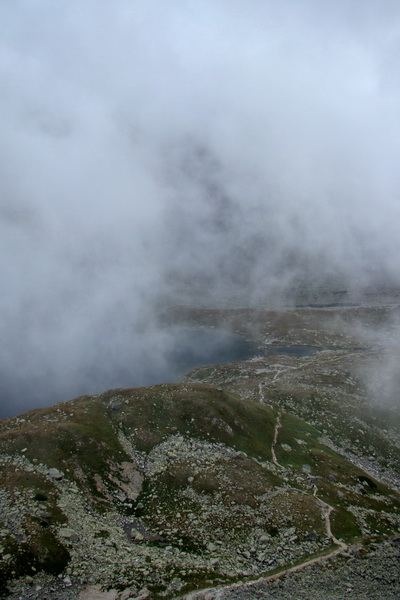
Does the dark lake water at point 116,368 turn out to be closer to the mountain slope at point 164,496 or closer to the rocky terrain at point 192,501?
the rocky terrain at point 192,501

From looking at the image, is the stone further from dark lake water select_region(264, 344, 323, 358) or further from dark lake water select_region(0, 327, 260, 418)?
dark lake water select_region(264, 344, 323, 358)

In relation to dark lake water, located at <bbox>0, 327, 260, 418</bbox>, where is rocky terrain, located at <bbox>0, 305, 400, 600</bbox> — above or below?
below

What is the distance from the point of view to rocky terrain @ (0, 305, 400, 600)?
115 ft

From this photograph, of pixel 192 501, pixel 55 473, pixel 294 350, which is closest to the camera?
pixel 55 473

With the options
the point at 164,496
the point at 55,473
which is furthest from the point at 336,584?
the point at 55,473

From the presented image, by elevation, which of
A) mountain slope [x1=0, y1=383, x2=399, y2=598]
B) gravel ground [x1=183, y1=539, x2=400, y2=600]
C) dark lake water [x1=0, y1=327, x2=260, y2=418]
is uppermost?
dark lake water [x1=0, y1=327, x2=260, y2=418]

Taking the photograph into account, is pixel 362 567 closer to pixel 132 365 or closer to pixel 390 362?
pixel 390 362

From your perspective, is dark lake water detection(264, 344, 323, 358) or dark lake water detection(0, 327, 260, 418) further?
dark lake water detection(264, 344, 323, 358)

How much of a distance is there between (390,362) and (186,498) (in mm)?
113151

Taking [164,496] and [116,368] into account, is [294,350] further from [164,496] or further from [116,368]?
[164,496]

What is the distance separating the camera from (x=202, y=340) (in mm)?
199875

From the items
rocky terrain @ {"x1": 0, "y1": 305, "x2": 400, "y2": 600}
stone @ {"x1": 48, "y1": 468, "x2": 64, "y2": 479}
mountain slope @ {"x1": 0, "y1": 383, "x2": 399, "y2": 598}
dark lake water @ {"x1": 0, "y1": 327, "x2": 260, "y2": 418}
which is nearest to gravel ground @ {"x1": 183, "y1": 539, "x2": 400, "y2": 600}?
rocky terrain @ {"x1": 0, "y1": 305, "x2": 400, "y2": 600}

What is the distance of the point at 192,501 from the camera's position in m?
47.9

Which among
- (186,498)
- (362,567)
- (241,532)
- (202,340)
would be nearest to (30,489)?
(186,498)
